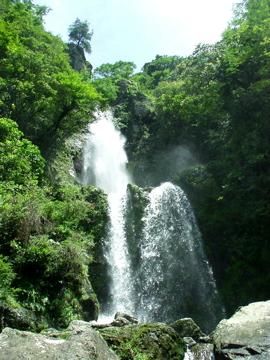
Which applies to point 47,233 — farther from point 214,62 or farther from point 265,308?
point 214,62

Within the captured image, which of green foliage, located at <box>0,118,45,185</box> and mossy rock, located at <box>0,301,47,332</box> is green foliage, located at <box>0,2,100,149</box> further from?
mossy rock, located at <box>0,301,47,332</box>

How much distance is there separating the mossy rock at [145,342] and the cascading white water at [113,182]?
30.8 feet

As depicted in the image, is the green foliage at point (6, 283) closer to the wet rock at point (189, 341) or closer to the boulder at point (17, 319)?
the boulder at point (17, 319)

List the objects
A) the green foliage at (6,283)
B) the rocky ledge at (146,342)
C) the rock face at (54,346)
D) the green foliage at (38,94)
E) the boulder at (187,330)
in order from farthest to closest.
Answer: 1. the green foliage at (38,94)
2. the boulder at (187,330)
3. the green foliage at (6,283)
4. the rocky ledge at (146,342)
5. the rock face at (54,346)

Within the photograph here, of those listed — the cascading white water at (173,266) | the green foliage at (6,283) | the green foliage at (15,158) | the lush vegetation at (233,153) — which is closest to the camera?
the green foliage at (6,283)

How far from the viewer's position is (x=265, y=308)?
9.96 metres

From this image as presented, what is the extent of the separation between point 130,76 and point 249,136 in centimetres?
2631

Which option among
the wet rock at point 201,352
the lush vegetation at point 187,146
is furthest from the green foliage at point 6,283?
the wet rock at point 201,352

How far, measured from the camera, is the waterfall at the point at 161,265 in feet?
61.7

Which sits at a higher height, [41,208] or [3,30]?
[3,30]

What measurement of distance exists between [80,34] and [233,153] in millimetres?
30469

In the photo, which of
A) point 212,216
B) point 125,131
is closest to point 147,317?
point 212,216

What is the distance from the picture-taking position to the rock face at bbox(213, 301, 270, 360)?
8.27 meters

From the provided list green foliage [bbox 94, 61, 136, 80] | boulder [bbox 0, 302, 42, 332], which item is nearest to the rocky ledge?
boulder [bbox 0, 302, 42, 332]
